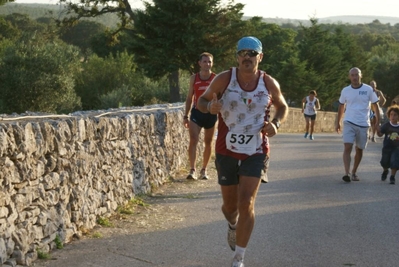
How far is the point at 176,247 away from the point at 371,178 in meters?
7.44

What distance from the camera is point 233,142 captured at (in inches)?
285

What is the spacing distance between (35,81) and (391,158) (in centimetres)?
2807

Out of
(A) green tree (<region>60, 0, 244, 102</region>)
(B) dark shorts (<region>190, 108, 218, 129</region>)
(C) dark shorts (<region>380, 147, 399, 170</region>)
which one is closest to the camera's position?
(B) dark shorts (<region>190, 108, 218, 129</region>)

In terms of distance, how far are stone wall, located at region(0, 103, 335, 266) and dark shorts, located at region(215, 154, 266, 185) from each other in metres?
1.64

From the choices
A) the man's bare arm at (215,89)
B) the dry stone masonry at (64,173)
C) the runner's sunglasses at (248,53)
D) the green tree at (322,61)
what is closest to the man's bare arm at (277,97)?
the runner's sunglasses at (248,53)

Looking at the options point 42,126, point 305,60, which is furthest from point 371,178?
point 305,60

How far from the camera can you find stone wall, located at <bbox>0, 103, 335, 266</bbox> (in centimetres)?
679

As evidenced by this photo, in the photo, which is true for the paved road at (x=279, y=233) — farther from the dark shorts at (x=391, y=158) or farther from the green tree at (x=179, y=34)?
the green tree at (x=179, y=34)

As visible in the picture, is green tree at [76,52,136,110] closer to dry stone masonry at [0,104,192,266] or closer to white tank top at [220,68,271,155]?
dry stone masonry at [0,104,192,266]

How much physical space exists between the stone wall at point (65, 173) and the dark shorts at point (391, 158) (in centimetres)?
435

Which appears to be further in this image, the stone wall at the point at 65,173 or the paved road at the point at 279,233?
the paved road at the point at 279,233

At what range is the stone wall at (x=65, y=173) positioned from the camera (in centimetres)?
679

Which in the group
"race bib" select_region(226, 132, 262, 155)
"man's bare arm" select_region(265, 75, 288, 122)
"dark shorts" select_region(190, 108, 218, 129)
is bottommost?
"dark shorts" select_region(190, 108, 218, 129)

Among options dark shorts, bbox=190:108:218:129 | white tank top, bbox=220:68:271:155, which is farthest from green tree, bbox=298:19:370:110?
white tank top, bbox=220:68:271:155
